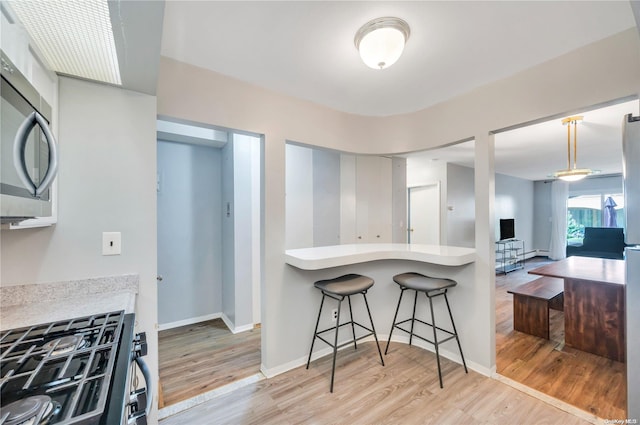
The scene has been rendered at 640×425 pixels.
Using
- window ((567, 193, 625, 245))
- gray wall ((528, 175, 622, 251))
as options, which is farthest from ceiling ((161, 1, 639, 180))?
gray wall ((528, 175, 622, 251))

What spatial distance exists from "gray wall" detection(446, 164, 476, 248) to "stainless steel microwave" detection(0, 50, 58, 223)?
5582 mm

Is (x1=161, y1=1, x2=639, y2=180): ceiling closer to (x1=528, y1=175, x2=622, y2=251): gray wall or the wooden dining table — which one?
the wooden dining table

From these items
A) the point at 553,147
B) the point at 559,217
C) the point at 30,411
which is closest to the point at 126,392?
the point at 30,411

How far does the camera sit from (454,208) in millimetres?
5449

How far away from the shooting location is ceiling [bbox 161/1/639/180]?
138 centimetres

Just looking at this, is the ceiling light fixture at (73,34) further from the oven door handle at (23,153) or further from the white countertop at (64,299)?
the white countertop at (64,299)

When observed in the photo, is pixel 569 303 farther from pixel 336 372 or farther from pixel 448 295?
pixel 336 372

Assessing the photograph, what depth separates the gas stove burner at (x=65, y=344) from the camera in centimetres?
81

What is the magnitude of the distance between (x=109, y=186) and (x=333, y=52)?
157cm

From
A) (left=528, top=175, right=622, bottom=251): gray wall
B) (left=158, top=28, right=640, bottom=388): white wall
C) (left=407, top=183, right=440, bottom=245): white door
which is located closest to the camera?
(left=158, top=28, right=640, bottom=388): white wall

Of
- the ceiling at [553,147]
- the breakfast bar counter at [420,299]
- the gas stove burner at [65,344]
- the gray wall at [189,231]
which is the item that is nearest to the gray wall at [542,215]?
the ceiling at [553,147]

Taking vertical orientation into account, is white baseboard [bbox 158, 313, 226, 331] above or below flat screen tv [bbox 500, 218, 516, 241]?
below

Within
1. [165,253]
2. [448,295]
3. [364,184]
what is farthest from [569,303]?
[165,253]

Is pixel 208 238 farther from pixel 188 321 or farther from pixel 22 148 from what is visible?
pixel 22 148
